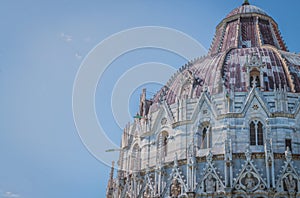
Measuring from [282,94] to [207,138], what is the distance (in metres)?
6.48

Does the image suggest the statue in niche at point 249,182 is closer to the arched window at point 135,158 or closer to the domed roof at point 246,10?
the arched window at point 135,158

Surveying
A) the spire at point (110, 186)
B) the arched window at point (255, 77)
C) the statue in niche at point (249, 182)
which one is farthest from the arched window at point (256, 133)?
the spire at point (110, 186)

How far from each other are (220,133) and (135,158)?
8.44 m

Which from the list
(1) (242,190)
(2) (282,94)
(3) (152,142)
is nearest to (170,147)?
(3) (152,142)

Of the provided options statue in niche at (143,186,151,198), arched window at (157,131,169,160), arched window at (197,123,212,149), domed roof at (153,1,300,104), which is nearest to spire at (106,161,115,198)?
statue in niche at (143,186,151,198)

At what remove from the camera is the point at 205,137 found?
114 ft

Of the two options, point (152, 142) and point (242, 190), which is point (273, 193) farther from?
point (152, 142)

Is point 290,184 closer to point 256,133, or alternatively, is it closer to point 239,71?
point 256,133

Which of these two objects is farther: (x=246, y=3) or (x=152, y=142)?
(x=246, y=3)

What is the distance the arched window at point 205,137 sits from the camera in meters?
34.2

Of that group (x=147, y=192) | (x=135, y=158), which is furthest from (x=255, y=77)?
(x=147, y=192)

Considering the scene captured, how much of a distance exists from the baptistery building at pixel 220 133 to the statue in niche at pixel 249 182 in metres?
0.07

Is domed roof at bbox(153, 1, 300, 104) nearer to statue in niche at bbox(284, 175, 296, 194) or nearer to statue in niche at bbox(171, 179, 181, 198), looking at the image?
statue in niche at bbox(171, 179, 181, 198)

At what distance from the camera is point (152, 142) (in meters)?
37.5
